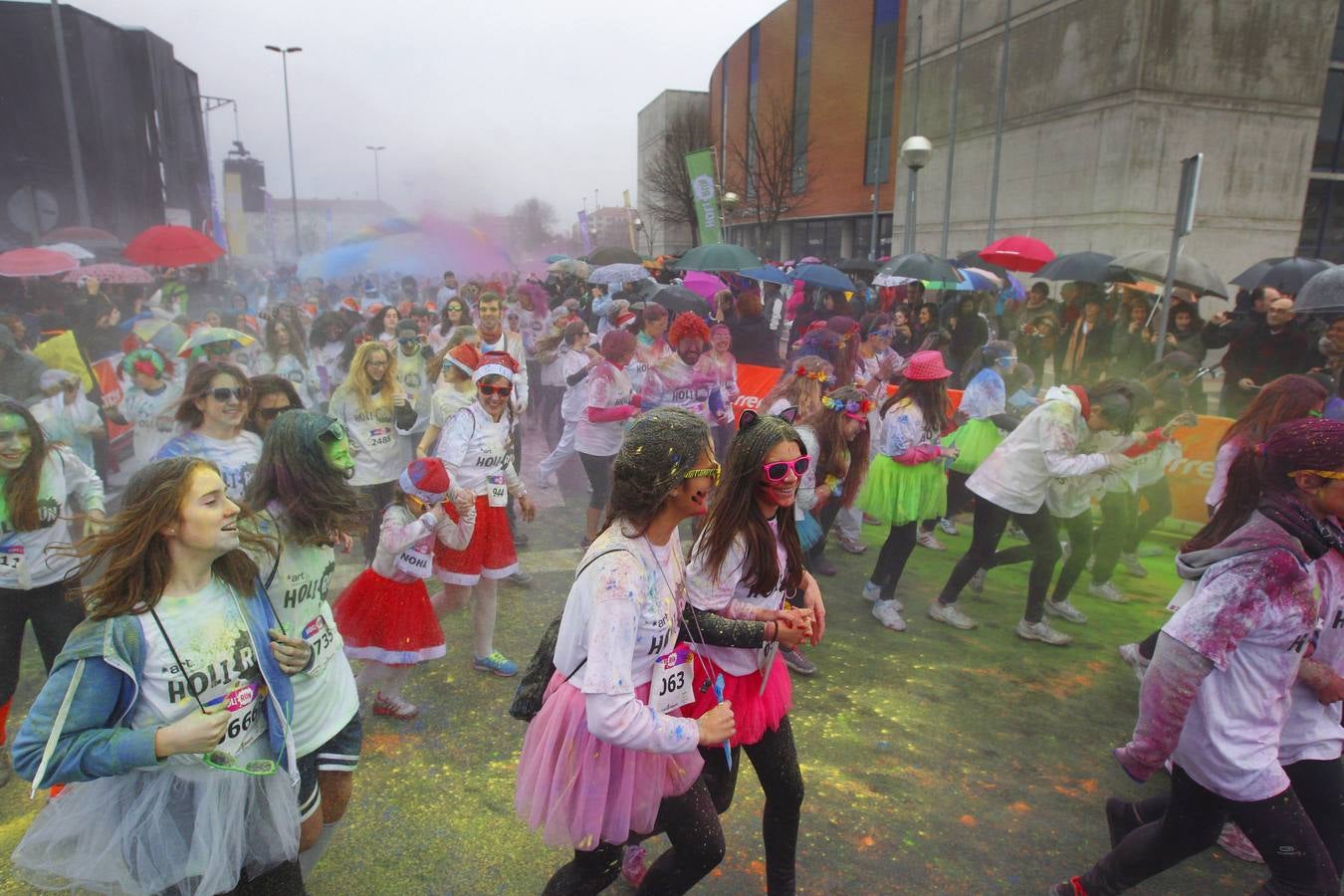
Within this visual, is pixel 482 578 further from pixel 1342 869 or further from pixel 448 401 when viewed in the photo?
pixel 1342 869

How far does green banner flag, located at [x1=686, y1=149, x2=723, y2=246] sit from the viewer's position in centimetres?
1775

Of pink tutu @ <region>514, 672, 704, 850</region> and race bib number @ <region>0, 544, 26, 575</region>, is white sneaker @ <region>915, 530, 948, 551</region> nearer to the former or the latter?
pink tutu @ <region>514, 672, 704, 850</region>

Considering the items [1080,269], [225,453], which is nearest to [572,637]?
[225,453]

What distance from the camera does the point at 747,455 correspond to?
8.82 ft

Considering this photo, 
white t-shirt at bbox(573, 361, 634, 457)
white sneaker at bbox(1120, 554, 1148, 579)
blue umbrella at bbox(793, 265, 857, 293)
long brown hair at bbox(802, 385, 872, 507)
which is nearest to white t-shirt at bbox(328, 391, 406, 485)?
white t-shirt at bbox(573, 361, 634, 457)

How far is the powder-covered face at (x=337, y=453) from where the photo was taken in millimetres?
2908

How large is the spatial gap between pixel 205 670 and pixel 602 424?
15.1 ft

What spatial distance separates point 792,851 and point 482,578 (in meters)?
2.43

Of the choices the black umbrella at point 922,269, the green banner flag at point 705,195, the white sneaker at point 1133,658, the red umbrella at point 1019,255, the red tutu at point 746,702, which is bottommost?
the white sneaker at point 1133,658

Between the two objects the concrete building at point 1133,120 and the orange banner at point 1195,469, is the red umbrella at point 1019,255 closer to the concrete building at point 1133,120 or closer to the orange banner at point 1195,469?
the orange banner at point 1195,469

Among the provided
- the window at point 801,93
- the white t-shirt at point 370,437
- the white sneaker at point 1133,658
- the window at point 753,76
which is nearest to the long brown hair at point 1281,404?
the white sneaker at point 1133,658

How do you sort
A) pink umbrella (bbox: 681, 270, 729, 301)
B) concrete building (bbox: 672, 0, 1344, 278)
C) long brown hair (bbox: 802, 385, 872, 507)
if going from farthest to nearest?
concrete building (bbox: 672, 0, 1344, 278)
pink umbrella (bbox: 681, 270, 729, 301)
long brown hair (bbox: 802, 385, 872, 507)

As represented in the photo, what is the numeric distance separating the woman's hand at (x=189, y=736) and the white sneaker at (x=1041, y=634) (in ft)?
16.2

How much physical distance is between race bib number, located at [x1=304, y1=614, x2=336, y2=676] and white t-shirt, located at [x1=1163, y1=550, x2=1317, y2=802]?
9.05ft
